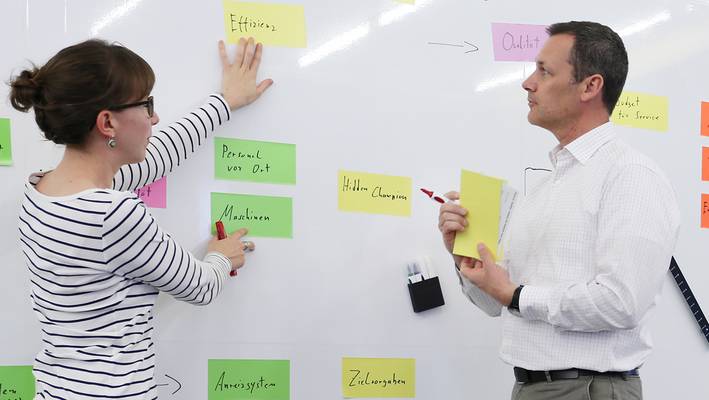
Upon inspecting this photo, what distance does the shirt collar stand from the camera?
4.37 feet

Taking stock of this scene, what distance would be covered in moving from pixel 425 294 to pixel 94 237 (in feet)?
2.52

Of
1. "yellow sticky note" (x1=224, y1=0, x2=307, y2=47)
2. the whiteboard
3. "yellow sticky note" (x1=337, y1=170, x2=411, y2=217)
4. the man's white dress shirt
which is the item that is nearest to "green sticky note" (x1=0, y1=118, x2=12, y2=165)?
the whiteboard

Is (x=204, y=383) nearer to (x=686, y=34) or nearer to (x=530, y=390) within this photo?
(x=530, y=390)

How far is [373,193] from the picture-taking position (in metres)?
1.57

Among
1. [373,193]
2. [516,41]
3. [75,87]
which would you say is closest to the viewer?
[75,87]

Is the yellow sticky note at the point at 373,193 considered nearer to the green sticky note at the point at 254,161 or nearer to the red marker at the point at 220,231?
the green sticky note at the point at 254,161

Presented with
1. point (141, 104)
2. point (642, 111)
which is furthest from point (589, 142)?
point (141, 104)

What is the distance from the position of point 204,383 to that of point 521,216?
709mm

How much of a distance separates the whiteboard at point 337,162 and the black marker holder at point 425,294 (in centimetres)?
2

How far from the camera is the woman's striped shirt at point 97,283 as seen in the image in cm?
105

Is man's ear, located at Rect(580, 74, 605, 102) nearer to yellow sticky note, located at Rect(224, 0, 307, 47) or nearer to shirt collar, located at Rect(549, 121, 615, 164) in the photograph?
shirt collar, located at Rect(549, 121, 615, 164)

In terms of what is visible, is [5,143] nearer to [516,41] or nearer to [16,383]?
[16,383]

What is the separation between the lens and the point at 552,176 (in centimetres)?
140

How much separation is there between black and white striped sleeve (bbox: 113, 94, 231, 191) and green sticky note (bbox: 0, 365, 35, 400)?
0.38m
